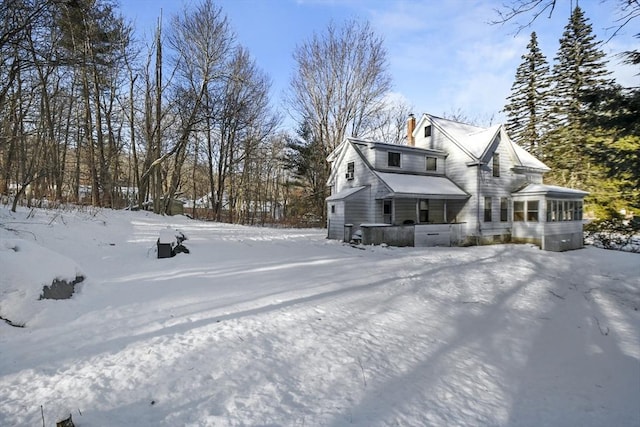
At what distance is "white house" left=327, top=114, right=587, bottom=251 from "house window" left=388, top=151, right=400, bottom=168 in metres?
0.06

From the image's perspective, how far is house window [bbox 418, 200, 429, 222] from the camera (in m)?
18.6

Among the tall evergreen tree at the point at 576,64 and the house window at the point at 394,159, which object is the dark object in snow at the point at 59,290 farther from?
the tall evergreen tree at the point at 576,64

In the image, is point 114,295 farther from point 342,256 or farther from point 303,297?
point 342,256

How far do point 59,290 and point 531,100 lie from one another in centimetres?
4108

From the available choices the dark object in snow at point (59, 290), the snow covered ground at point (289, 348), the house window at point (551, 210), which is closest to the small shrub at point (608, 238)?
the house window at point (551, 210)

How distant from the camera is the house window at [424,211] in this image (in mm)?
18625

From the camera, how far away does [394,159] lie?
1831cm

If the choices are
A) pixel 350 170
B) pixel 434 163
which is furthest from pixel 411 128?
pixel 350 170

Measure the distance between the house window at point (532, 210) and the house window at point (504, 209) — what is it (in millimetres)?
1083

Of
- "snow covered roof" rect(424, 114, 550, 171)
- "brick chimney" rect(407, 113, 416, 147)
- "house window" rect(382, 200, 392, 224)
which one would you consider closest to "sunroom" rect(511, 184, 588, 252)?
"snow covered roof" rect(424, 114, 550, 171)

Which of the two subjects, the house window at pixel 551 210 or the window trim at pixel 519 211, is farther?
the window trim at pixel 519 211

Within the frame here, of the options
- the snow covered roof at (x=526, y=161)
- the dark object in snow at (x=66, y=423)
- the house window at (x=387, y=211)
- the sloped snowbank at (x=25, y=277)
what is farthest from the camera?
the snow covered roof at (x=526, y=161)

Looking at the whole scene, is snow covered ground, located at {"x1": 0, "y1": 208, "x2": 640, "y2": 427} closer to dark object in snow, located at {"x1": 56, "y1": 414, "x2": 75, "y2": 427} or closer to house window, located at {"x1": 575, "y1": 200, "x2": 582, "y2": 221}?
dark object in snow, located at {"x1": 56, "y1": 414, "x2": 75, "y2": 427}

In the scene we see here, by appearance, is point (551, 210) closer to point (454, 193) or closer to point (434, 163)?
point (454, 193)
